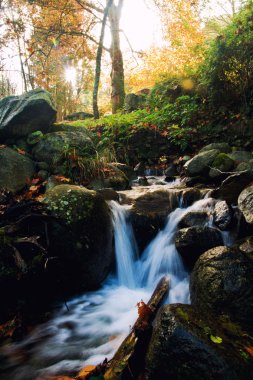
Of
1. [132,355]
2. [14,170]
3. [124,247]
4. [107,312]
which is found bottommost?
[107,312]

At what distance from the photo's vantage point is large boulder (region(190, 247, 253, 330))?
2631mm

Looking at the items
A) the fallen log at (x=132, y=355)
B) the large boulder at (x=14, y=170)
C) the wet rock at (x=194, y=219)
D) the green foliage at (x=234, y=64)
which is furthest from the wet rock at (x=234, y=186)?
the large boulder at (x=14, y=170)

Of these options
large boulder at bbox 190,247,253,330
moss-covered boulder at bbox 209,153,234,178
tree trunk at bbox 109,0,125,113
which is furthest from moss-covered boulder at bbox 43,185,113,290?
tree trunk at bbox 109,0,125,113

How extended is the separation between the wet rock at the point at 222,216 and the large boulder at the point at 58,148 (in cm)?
366

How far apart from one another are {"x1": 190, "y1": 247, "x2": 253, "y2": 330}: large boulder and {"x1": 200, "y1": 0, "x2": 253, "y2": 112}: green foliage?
6236 millimetres

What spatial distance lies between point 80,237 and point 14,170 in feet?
9.15

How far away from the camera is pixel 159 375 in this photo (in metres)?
1.98

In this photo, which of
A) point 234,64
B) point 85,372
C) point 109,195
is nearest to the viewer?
point 85,372

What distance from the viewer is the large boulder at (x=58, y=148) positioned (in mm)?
6571

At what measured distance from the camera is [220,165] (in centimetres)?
641

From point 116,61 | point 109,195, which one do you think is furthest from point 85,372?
point 116,61

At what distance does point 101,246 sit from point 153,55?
14434mm

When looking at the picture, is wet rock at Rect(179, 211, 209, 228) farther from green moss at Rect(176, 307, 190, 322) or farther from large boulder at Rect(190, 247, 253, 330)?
green moss at Rect(176, 307, 190, 322)

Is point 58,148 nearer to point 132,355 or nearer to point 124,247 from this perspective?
point 124,247
